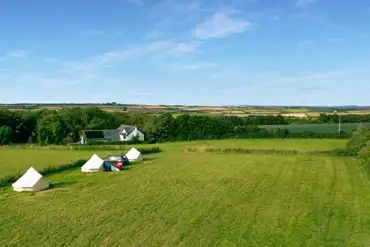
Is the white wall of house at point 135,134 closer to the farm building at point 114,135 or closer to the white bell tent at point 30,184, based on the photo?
the farm building at point 114,135

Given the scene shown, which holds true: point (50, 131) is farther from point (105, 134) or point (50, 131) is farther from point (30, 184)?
point (30, 184)

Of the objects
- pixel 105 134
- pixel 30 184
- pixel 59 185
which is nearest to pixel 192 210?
pixel 30 184

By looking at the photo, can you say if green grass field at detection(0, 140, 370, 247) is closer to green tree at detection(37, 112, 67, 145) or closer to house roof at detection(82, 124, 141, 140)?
green tree at detection(37, 112, 67, 145)

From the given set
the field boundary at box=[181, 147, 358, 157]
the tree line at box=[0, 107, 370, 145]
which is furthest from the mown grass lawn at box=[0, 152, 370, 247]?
the tree line at box=[0, 107, 370, 145]

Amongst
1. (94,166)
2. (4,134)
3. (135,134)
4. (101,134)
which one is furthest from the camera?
(101,134)

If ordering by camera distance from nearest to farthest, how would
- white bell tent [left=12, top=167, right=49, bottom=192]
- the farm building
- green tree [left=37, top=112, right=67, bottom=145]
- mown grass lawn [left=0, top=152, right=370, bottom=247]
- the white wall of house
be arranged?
mown grass lawn [left=0, top=152, right=370, bottom=247] → white bell tent [left=12, top=167, right=49, bottom=192] → green tree [left=37, top=112, right=67, bottom=145] → the white wall of house → the farm building

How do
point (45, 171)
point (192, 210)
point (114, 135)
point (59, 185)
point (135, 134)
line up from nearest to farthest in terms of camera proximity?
point (192, 210) → point (59, 185) → point (45, 171) → point (135, 134) → point (114, 135)

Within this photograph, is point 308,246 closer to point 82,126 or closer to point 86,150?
point 86,150
